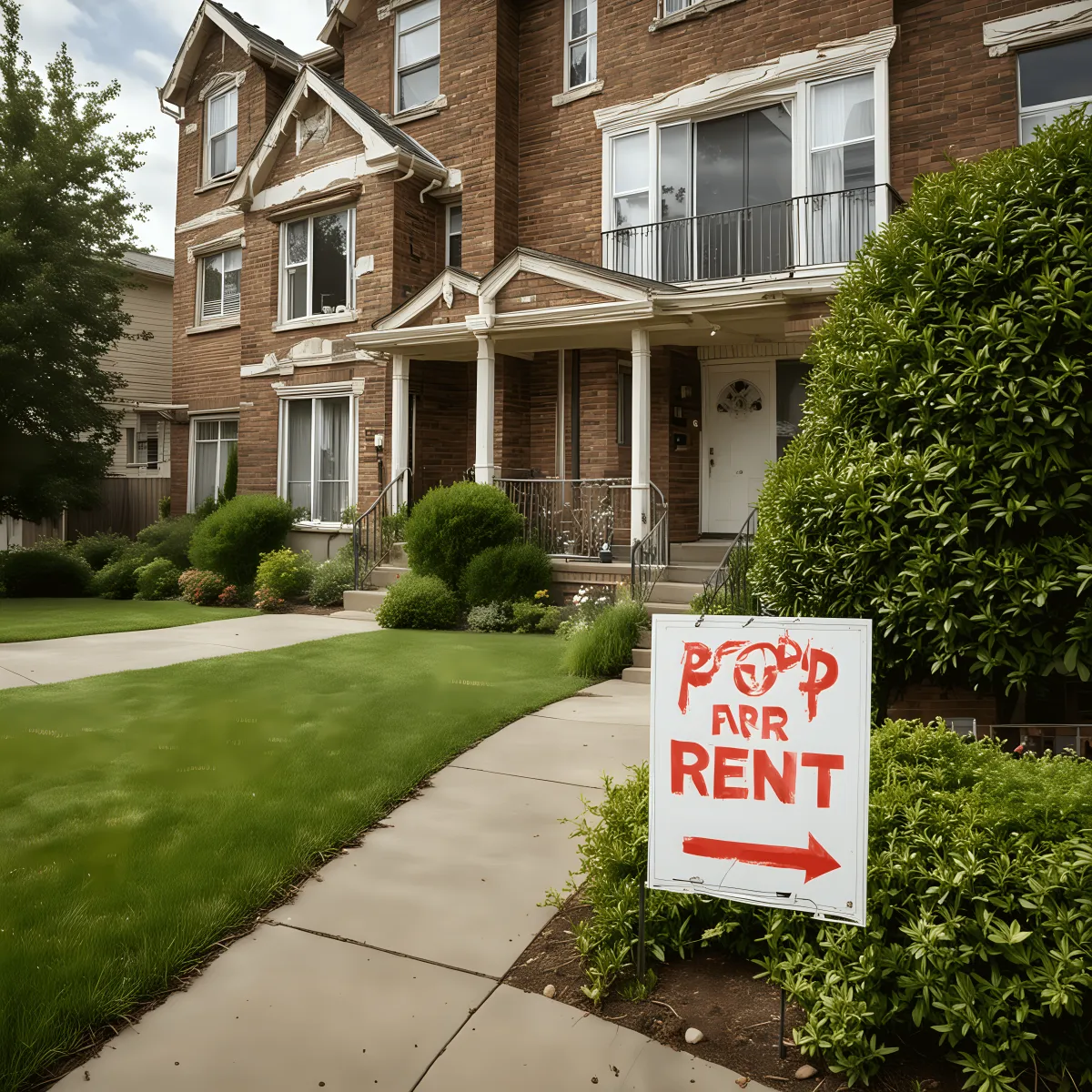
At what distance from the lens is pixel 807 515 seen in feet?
14.1

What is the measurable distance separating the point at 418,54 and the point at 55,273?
789cm

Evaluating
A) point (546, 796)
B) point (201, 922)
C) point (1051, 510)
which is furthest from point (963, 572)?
point (201, 922)

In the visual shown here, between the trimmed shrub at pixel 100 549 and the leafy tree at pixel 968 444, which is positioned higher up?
the leafy tree at pixel 968 444

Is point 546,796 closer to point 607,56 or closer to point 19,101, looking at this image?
point 607,56

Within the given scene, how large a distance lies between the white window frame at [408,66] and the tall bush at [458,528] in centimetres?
791

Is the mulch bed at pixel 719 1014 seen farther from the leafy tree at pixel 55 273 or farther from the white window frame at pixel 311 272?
the leafy tree at pixel 55 273

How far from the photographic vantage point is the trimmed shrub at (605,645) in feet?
27.9

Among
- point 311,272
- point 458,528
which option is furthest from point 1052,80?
point 311,272

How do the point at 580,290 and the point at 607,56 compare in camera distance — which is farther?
the point at 607,56

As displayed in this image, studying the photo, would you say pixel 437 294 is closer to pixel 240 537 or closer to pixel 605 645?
pixel 240 537

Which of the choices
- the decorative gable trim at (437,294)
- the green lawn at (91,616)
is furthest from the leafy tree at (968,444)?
the green lawn at (91,616)

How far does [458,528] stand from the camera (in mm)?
11836

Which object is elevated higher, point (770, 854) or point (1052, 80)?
point (1052, 80)

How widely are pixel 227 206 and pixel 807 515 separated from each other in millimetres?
17538
